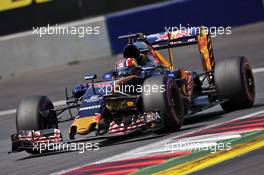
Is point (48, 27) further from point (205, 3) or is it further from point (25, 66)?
point (205, 3)

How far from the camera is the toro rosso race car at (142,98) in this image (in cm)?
1252

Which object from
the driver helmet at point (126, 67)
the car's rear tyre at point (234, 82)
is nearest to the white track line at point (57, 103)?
the car's rear tyre at point (234, 82)

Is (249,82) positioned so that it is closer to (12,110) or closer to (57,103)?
(57,103)

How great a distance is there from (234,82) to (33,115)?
3153 mm

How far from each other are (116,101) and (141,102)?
14.4 inches

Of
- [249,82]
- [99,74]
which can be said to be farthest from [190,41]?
[99,74]

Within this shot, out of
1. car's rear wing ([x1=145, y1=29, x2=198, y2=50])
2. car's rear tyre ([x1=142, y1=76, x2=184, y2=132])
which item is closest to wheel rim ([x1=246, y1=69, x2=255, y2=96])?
car's rear wing ([x1=145, y1=29, x2=198, y2=50])

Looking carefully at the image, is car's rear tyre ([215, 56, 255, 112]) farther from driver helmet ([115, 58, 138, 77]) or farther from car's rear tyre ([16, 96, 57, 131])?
car's rear tyre ([16, 96, 57, 131])

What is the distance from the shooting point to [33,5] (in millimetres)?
24531

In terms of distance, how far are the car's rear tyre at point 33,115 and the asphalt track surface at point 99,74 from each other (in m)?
0.44

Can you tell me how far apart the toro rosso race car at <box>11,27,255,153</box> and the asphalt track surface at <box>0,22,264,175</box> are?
234mm

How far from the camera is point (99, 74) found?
2267 cm

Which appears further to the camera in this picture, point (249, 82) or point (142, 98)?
point (249, 82)

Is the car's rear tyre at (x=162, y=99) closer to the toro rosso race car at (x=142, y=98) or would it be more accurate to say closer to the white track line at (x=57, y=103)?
the toro rosso race car at (x=142, y=98)
